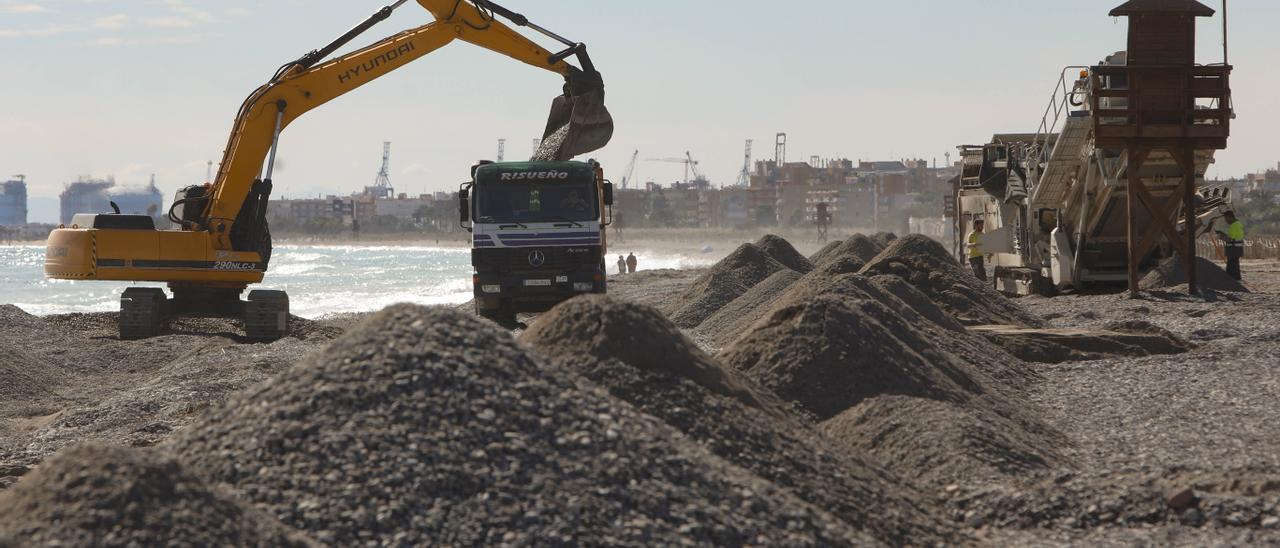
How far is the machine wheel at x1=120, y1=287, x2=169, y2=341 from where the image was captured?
22.2 metres

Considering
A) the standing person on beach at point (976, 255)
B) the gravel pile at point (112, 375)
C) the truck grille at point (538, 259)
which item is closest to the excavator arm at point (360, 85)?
the gravel pile at point (112, 375)

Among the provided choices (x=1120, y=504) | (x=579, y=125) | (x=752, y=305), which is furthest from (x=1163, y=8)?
(x=1120, y=504)

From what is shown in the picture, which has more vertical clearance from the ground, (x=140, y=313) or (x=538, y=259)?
(x=538, y=259)

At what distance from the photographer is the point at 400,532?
276 inches

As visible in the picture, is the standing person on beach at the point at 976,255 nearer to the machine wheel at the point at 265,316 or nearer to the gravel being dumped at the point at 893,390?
the machine wheel at the point at 265,316

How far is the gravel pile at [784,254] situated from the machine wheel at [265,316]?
12.5m

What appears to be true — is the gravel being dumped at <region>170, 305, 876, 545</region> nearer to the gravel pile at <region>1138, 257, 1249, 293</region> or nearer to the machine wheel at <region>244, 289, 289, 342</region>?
Answer: the machine wheel at <region>244, 289, 289, 342</region>

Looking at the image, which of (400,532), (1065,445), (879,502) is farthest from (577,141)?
(400,532)

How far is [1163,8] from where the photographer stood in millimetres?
24406

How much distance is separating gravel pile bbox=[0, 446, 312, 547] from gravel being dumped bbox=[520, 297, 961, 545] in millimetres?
3205

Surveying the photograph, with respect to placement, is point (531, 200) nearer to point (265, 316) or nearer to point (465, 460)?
point (265, 316)

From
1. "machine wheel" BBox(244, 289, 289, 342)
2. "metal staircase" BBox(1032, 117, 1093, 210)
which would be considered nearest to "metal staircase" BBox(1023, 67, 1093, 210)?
"metal staircase" BBox(1032, 117, 1093, 210)

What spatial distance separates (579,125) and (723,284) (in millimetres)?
5163

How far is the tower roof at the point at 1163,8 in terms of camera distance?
24.4 m
